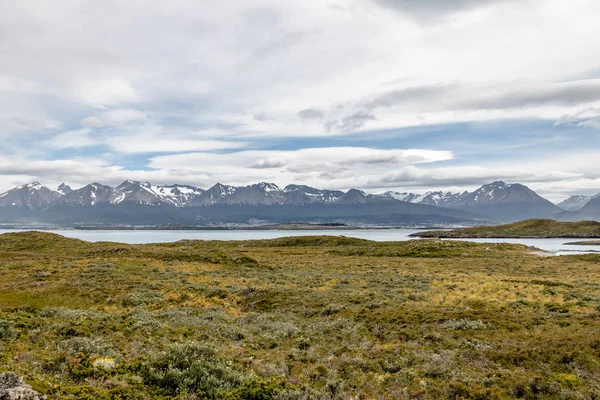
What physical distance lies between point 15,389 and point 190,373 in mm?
4474

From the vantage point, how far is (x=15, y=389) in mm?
7848

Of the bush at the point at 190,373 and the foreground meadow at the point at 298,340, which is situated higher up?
the bush at the point at 190,373

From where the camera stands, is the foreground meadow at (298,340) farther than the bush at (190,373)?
Yes

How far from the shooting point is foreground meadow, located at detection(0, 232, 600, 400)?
1109 centimetres

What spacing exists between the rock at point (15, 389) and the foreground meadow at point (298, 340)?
0.42 metres

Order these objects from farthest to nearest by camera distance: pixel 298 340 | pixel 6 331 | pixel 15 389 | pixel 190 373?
pixel 298 340, pixel 6 331, pixel 190 373, pixel 15 389

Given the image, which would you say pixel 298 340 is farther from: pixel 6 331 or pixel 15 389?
pixel 6 331

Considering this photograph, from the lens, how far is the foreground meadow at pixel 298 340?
1109 cm

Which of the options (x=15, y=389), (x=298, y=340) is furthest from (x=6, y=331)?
(x=298, y=340)

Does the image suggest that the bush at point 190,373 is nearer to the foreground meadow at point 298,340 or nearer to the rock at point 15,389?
the foreground meadow at point 298,340

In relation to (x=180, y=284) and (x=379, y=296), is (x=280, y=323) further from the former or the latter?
(x=180, y=284)

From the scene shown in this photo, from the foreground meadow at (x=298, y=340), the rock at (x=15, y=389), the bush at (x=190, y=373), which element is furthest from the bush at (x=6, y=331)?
the rock at (x=15, y=389)

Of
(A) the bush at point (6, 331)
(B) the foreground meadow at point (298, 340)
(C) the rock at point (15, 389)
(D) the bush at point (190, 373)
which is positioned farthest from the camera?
(A) the bush at point (6, 331)

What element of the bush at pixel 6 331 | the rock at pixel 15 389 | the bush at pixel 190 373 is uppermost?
the rock at pixel 15 389
